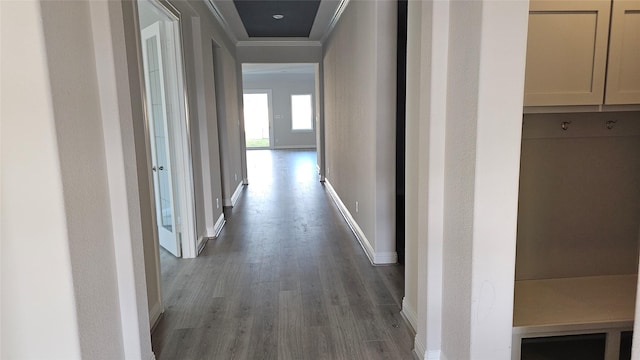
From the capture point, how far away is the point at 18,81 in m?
1.26

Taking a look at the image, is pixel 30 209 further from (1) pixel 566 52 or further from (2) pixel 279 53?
(2) pixel 279 53

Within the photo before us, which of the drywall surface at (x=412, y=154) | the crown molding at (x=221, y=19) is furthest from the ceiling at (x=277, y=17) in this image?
the drywall surface at (x=412, y=154)

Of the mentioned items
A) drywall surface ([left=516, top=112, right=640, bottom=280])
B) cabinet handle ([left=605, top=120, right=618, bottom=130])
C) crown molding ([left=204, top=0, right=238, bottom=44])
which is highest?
crown molding ([left=204, top=0, right=238, bottom=44])

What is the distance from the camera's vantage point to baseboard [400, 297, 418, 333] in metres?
2.41

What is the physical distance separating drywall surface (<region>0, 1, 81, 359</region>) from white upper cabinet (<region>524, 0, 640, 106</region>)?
1.85 meters

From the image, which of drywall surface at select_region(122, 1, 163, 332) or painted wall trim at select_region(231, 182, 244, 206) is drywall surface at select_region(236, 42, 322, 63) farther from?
drywall surface at select_region(122, 1, 163, 332)

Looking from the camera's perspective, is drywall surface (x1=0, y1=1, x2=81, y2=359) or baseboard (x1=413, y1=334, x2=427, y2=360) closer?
drywall surface (x1=0, y1=1, x2=81, y2=359)

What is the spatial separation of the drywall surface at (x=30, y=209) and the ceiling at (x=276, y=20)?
11.2 ft

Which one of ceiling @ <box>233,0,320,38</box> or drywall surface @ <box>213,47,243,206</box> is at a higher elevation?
ceiling @ <box>233,0,320,38</box>

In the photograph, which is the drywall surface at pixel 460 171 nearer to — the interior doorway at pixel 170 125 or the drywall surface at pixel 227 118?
the interior doorway at pixel 170 125

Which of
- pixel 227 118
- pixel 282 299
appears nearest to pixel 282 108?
pixel 227 118

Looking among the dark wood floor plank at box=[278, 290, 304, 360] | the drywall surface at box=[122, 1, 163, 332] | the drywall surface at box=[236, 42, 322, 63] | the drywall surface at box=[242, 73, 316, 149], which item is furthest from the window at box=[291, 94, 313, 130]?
the drywall surface at box=[122, 1, 163, 332]

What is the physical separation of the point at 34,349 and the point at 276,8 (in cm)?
→ 449

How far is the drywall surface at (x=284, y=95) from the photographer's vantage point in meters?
13.8
